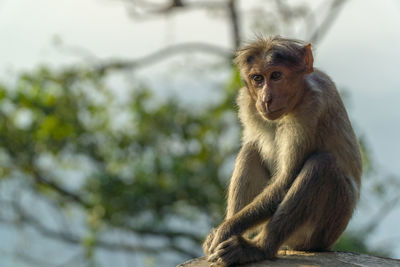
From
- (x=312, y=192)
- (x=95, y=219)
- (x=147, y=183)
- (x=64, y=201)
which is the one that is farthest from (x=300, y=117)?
(x=64, y=201)

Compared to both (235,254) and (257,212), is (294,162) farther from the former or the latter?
(235,254)

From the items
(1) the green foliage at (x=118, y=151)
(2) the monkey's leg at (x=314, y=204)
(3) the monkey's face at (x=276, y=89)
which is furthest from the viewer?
(1) the green foliage at (x=118, y=151)

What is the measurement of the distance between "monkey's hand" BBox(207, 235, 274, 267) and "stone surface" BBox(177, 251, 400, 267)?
0.06 metres

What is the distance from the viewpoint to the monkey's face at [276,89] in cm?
501

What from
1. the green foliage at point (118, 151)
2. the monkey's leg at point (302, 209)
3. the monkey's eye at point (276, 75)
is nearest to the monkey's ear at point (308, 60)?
the monkey's eye at point (276, 75)

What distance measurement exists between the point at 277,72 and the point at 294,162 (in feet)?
2.63

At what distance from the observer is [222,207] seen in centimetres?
1420

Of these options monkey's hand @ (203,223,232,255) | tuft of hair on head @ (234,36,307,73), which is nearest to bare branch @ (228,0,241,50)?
tuft of hair on head @ (234,36,307,73)

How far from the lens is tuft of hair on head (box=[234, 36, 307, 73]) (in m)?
5.11

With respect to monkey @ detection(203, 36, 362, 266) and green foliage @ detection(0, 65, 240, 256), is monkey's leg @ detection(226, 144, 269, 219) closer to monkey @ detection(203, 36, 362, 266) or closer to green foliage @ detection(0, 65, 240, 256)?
monkey @ detection(203, 36, 362, 266)

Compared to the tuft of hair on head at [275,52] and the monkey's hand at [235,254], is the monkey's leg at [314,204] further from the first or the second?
the tuft of hair on head at [275,52]

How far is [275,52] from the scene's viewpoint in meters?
5.11

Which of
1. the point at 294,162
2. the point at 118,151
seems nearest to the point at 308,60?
the point at 294,162

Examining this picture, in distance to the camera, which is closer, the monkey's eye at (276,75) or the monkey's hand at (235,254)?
the monkey's hand at (235,254)
